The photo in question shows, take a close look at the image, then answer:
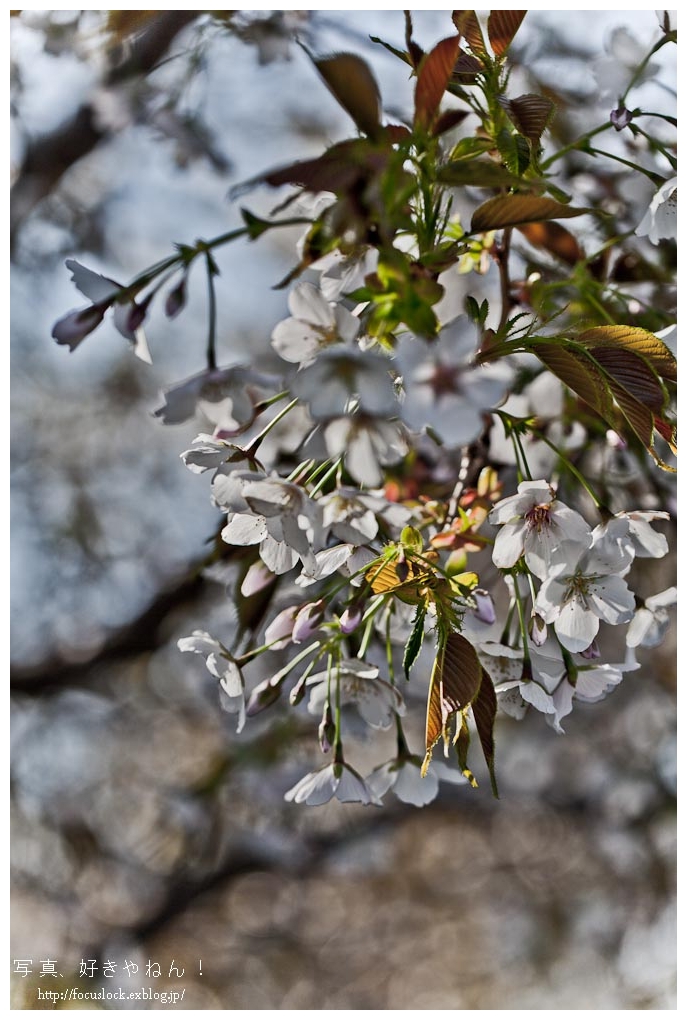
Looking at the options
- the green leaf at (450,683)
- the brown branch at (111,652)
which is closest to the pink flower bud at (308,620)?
the green leaf at (450,683)

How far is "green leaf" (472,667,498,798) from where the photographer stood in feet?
1.48

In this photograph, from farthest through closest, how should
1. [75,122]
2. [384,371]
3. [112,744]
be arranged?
[112,744]
[75,122]
[384,371]

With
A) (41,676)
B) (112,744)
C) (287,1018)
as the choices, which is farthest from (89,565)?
(287,1018)

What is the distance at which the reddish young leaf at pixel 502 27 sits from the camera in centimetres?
52

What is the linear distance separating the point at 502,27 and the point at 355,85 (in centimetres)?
24

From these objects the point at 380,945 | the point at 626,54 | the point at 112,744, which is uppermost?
the point at 626,54

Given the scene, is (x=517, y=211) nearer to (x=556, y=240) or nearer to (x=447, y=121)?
(x=447, y=121)

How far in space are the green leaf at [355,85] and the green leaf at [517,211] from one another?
7cm

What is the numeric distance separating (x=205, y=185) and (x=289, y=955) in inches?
69.7

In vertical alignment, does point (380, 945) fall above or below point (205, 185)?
below

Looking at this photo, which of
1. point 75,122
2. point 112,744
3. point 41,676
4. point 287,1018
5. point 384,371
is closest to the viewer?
point 384,371

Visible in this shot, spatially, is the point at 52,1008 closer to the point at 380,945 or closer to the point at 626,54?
the point at 380,945

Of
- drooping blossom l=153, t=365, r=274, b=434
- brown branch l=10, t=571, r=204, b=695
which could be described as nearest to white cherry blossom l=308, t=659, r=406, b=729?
drooping blossom l=153, t=365, r=274, b=434

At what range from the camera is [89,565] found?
5.19ft
